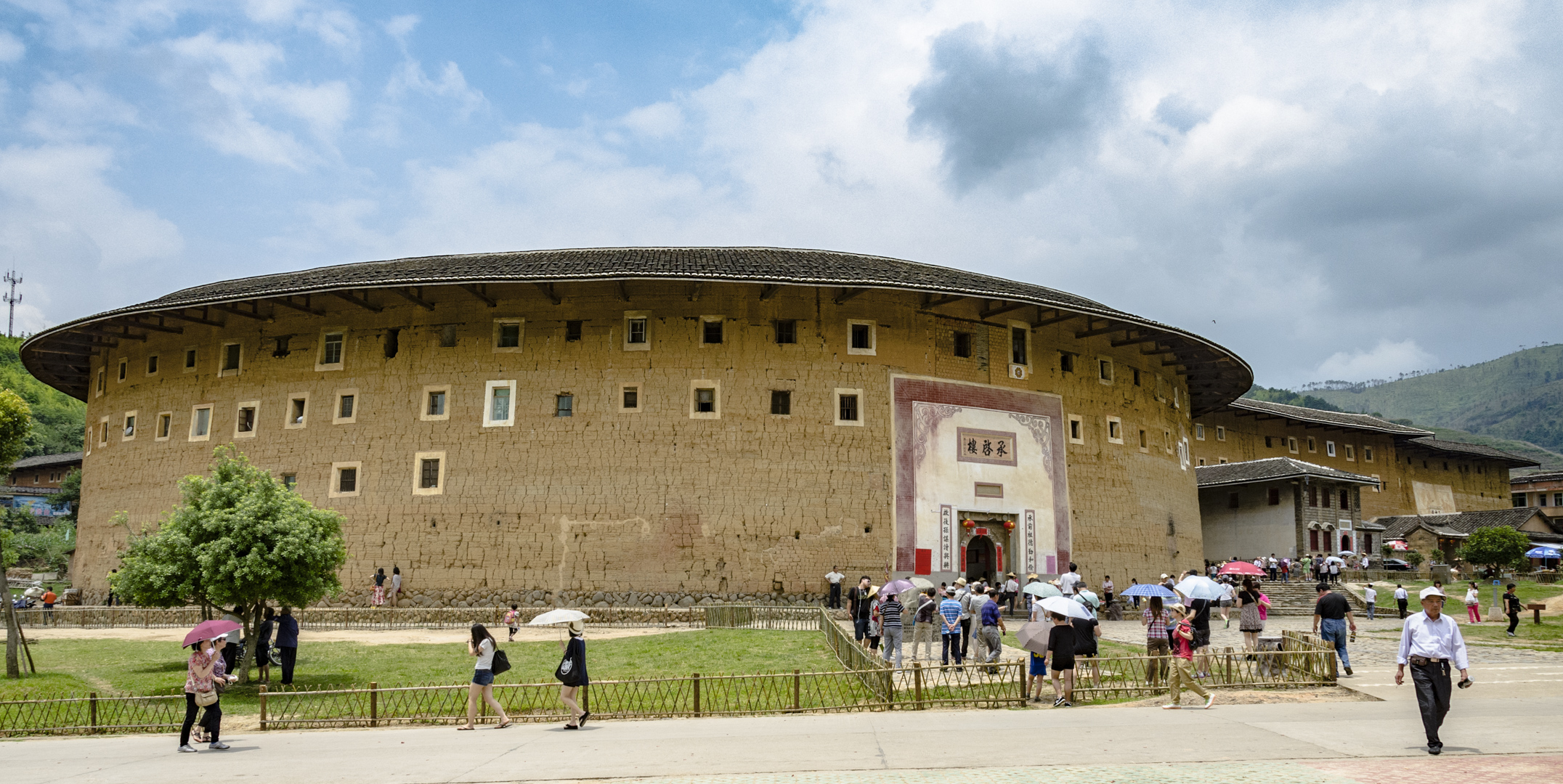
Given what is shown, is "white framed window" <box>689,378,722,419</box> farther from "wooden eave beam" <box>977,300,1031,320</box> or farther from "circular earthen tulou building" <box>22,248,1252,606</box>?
"wooden eave beam" <box>977,300,1031,320</box>

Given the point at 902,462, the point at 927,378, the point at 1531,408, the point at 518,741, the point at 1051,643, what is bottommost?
the point at 518,741

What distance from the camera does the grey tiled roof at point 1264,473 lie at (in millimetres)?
39594

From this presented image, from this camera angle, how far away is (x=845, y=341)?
90.1 ft

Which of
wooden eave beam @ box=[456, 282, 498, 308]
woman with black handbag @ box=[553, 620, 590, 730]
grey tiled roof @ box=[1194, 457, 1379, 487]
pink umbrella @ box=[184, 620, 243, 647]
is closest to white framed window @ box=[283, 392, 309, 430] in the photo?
wooden eave beam @ box=[456, 282, 498, 308]

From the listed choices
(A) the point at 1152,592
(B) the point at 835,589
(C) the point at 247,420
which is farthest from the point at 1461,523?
(C) the point at 247,420

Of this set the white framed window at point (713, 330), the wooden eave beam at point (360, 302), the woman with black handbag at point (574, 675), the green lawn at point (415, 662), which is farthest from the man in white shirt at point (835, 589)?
the woman with black handbag at point (574, 675)

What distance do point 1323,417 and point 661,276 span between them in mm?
38058

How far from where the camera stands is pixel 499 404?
2708 cm

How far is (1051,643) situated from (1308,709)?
8.40 ft

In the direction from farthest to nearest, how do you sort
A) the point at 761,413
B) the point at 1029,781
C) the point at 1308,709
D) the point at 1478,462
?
the point at 1478,462, the point at 761,413, the point at 1308,709, the point at 1029,781

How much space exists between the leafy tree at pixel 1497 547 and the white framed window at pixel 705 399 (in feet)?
92.0

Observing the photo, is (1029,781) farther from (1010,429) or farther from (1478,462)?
(1478,462)

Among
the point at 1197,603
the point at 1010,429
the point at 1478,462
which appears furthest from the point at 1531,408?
the point at 1197,603

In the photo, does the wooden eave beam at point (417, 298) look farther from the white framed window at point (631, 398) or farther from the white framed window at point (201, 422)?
the white framed window at point (201, 422)
